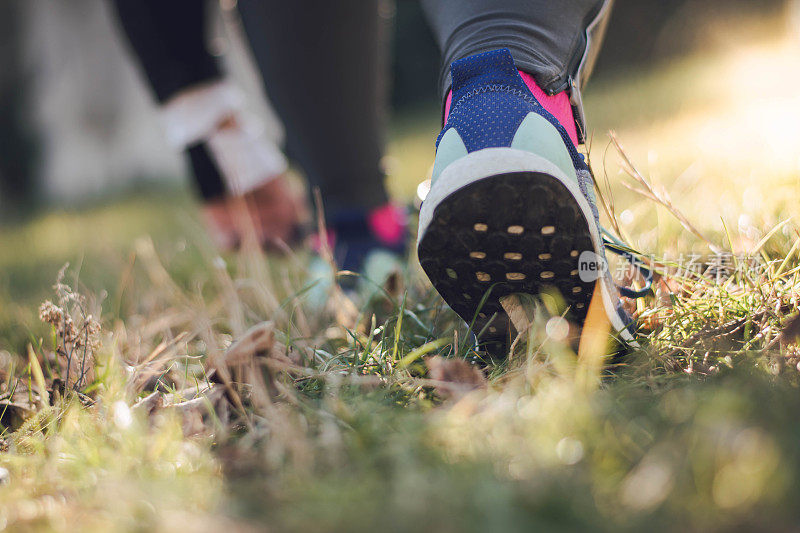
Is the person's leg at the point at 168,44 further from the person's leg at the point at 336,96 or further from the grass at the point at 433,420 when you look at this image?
the grass at the point at 433,420

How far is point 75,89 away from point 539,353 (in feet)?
21.3

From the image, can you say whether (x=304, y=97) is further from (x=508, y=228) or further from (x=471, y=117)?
(x=508, y=228)

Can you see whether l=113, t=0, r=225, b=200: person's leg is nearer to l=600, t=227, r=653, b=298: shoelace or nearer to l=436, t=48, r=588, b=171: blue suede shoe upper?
l=436, t=48, r=588, b=171: blue suede shoe upper

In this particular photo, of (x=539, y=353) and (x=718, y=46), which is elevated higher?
(x=539, y=353)

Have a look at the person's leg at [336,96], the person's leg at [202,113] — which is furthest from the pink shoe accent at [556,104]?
the person's leg at [202,113]

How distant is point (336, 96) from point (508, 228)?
810mm

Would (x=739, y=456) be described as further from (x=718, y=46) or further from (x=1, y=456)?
(x=718, y=46)

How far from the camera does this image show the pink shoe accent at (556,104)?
2.50 feet

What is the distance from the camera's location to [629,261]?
0.86 meters

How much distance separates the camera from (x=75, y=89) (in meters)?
6.09

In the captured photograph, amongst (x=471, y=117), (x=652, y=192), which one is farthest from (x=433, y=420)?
(x=652, y=192)

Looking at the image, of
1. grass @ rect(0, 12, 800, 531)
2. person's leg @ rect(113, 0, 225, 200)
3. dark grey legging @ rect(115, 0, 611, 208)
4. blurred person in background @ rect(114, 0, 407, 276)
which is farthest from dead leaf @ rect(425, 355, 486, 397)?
person's leg @ rect(113, 0, 225, 200)

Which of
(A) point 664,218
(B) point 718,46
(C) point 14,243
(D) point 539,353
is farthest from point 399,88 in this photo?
(D) point 539,353

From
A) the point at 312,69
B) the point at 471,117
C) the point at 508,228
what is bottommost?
the point at 508,228
